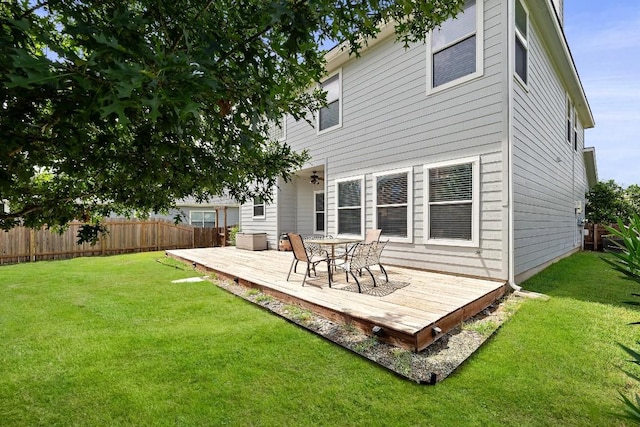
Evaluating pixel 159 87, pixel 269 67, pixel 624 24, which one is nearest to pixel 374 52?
pixel 269 67

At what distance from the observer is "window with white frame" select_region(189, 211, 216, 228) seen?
62.2ft

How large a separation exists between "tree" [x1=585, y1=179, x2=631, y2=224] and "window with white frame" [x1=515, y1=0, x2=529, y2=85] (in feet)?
34.8

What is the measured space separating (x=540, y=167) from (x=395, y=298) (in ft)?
17.6

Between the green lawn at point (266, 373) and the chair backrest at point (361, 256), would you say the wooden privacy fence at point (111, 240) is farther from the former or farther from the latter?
the chair backrest at point (361, 256)

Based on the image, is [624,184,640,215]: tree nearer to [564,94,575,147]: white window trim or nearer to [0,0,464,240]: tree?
[564,94,575,147]: white window trim

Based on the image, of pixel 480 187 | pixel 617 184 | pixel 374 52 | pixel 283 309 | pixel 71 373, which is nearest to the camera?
pixel 71 373

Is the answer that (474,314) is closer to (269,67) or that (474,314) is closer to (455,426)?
(455,426)

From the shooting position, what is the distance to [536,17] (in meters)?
6.34

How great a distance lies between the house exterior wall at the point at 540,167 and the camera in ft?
18.9

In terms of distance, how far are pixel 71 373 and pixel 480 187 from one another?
20.4 feet

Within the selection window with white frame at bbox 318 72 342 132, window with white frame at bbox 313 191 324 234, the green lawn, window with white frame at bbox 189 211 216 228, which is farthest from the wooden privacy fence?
window with white frame at bbox 318 72 342 132

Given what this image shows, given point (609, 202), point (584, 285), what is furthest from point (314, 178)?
point (609, 202)

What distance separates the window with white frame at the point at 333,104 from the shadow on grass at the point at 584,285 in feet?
20.0

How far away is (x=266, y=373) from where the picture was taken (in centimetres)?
282
